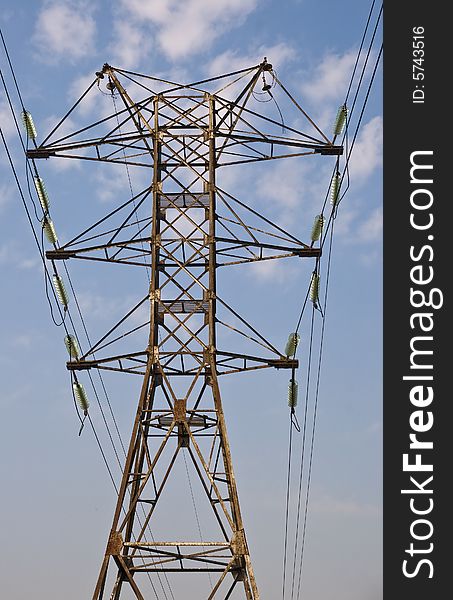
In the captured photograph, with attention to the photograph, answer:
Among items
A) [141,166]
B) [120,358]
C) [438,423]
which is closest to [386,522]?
[438,423]

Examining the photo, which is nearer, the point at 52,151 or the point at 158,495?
the point at 158,495

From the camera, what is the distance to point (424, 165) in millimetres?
17422

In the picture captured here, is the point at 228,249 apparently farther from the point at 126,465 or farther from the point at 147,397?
the point at 126,465

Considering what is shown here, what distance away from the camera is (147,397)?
78.0 ft

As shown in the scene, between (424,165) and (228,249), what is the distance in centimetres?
914

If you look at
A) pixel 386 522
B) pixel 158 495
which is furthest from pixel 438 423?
pixel 158 495

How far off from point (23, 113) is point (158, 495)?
34.6 ft

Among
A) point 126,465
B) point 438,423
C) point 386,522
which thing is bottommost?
point 386,522

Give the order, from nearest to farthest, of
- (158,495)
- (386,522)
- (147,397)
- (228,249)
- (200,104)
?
(386,522), (158,495), (147,397), (228,249), (200,104)

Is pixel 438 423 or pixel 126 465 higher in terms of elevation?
pixel 126 465

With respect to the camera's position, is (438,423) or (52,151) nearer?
(438,423)

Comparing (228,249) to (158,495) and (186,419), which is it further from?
(158,495)

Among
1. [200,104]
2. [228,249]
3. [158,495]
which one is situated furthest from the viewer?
[200,104]

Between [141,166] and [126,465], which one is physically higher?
[141,166]
